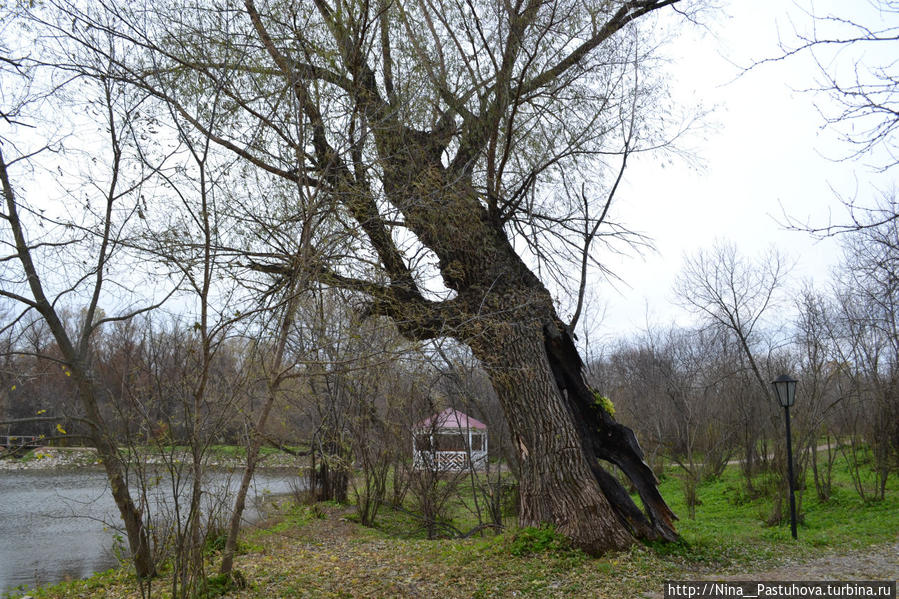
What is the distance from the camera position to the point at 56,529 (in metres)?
12.7

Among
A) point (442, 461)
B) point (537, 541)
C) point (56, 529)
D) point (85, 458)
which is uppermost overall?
→ point (85, 458)

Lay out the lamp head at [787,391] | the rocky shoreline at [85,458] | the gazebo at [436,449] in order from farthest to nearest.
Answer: the gazebo at [436,449], the lamp head at [787,391], the rocky shoreline at [85,458]

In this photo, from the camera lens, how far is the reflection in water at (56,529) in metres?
8.53

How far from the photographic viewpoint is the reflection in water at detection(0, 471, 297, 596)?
853cm

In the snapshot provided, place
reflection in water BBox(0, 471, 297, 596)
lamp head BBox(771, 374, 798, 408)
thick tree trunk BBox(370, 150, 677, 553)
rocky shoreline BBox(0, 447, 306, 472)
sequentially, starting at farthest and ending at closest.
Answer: lamp head BBox(771, 374, 798, 408)
reflection in water BBox(0, 471, 297, 596)
thick tree trunk BBox(370, 150, 677, 553)
rocky shoreline BBox(0, 447, 306, 472)

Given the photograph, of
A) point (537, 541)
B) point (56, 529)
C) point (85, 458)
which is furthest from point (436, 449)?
point (56, 529)

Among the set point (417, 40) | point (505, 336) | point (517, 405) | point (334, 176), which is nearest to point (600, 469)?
point (517, 405)

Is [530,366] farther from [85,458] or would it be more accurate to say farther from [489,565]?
[85,458]

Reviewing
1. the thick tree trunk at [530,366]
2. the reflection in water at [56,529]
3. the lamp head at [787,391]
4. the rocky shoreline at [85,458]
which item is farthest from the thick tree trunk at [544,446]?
the lamp head at [787,391]

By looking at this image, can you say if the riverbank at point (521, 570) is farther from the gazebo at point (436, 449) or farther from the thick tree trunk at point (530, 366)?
the gazebo at point (436, 449)

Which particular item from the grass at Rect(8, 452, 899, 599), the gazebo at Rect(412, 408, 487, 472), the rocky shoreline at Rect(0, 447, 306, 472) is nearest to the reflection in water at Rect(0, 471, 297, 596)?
the rocky shoreline at Rect(0, 447, 306, 472)

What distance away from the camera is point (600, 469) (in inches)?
268

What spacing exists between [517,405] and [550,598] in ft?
7.02

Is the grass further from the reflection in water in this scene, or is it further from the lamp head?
the lamp head
